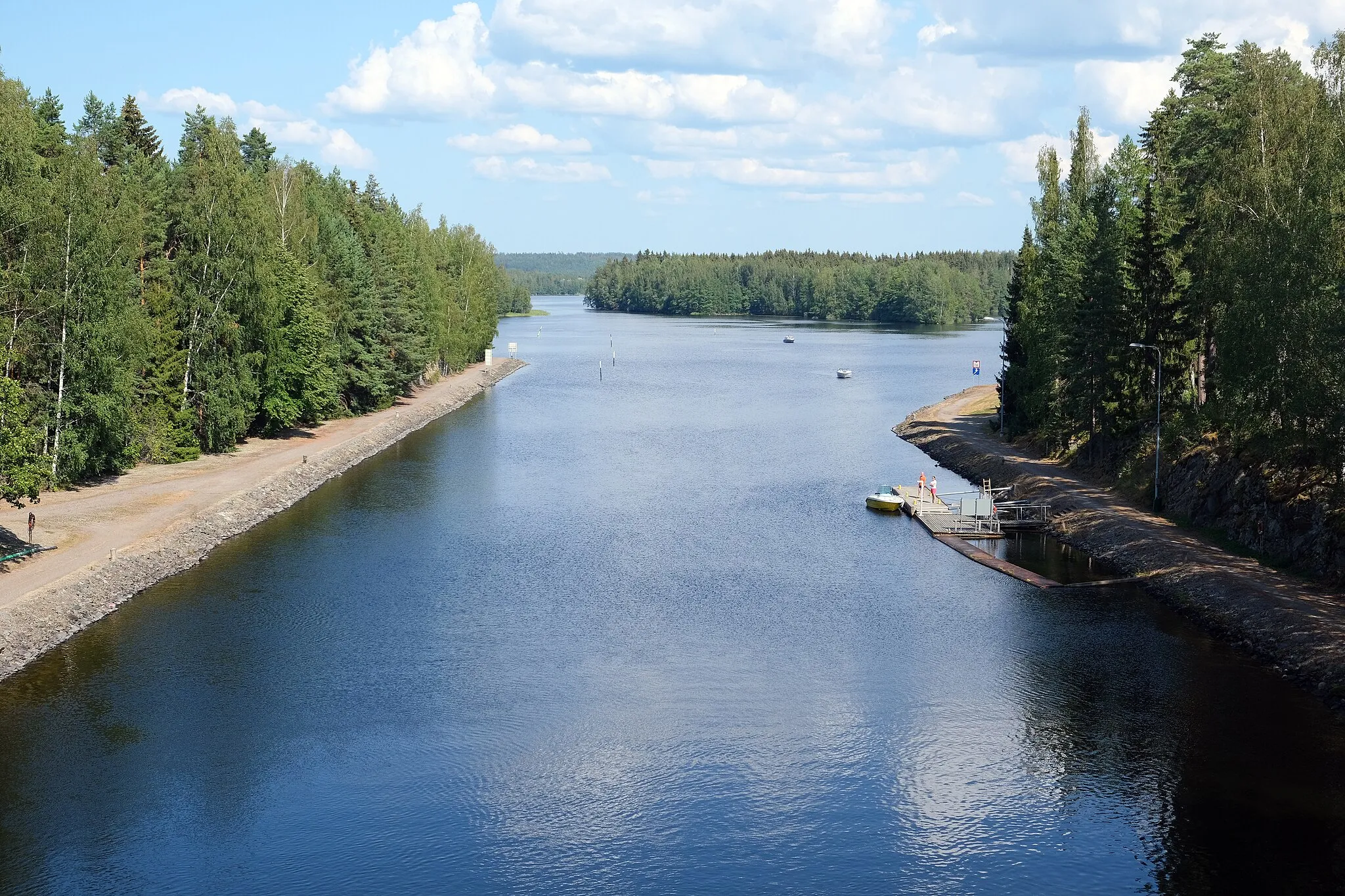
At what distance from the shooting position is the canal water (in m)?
23.9

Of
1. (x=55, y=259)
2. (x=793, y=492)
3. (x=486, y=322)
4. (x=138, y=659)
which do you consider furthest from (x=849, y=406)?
(x=138, y=659)

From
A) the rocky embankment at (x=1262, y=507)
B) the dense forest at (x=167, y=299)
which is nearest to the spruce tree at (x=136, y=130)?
the dense forest at (x=167, y=299)

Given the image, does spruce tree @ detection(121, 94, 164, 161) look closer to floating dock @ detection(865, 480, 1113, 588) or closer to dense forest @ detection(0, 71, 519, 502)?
dense forest @ detection(0, 71, 519, 502)

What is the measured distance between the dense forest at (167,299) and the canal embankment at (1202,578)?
122 feet

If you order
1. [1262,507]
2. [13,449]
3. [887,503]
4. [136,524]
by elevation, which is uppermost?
[13,449]

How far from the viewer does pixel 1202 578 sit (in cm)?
4122

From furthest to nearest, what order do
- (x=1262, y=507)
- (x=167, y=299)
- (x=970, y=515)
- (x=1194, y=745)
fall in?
(x=167, y=299) → (x=970, y=515) → (x=1262, y=507) → (x=1194, y=745)

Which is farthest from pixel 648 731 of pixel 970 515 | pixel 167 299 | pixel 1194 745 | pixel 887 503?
pixel 167 299

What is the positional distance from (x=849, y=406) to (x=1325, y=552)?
6239cm

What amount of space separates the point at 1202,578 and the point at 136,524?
125 ft

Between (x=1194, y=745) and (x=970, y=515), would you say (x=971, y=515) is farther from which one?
(x=1194, y=745)

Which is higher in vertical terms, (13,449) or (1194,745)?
(13,449)

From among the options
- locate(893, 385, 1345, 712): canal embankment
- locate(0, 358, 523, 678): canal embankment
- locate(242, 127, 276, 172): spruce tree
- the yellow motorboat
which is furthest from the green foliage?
locate(242, 127, 276, 172): spruce tree

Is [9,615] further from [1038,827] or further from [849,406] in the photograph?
[849,406]
